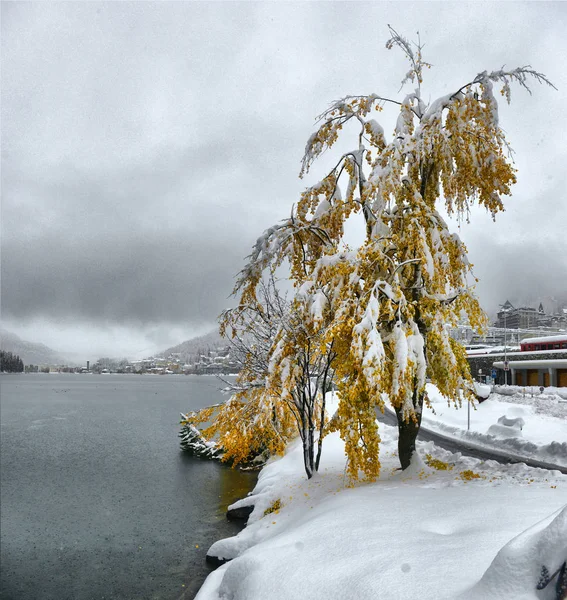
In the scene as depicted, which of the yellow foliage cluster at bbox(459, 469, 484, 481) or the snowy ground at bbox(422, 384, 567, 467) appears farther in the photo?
the snowy ground at bbox(422, 384, 567, 467)

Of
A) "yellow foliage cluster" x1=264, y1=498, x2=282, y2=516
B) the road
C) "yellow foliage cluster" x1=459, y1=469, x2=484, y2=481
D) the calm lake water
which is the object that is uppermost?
"yellow foliage cluster" x1=459, y1=469, x2=484, y2=481

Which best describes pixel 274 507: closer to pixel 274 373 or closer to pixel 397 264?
pixel 274 373

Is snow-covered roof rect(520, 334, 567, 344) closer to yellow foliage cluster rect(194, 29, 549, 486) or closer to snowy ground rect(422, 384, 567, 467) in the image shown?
snowy ground rect(422, 384, 567, 467)

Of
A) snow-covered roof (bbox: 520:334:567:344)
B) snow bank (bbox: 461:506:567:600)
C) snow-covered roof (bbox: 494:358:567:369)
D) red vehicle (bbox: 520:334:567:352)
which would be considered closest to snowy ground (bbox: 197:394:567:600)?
snow bank (bbox: 461:506:567:600)

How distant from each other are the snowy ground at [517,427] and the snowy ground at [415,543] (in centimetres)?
371

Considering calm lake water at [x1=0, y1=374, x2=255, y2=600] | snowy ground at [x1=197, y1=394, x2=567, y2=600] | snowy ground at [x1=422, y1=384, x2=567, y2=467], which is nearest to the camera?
snowy ground at [x1=197, y1=394, x2=567, y2=600]

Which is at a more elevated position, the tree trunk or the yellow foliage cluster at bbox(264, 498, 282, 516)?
the tree trunk

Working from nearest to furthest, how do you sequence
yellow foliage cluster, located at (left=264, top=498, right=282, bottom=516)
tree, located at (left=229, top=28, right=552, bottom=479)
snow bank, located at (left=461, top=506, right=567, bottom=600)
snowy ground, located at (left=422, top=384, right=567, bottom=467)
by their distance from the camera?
snow bank, located at (left=461, top=506, right=567, bottom=600) → tree, located at (left=229, top=28, right=552, bottom=479) → yellow foliage cluster, located at (left=264, top=498, right=282, bottom=516) → snowy ground, located at (left=422, top=384, right=567, bottom=467)

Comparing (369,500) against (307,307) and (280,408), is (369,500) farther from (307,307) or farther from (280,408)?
(280,408)

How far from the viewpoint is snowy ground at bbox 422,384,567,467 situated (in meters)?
17.7

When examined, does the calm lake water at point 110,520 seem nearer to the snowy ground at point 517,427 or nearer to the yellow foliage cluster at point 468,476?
the yellow foliage cluster at point 468,476

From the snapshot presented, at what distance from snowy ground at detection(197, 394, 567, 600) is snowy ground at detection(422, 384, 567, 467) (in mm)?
3709

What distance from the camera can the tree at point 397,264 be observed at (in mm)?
10183

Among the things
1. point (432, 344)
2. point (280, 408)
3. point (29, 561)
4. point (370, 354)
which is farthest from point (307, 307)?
point (29, 561)
